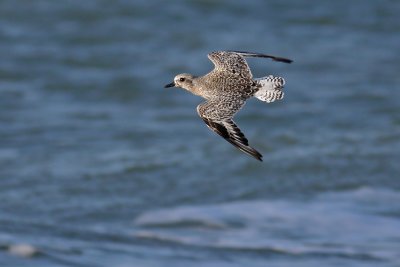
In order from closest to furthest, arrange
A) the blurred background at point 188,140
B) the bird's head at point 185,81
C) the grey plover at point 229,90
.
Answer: the grey plover at point 229,90 → the bird's head at point 185,81 → the blurred background at point 188,140

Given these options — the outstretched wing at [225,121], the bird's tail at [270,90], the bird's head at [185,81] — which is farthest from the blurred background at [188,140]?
the outstretched wing at [225,121]

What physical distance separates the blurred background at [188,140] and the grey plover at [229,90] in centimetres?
221

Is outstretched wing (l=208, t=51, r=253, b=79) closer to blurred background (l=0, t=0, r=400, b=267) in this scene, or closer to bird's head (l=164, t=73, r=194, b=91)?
bird's head (l=164, t=73, r=194, b=91)

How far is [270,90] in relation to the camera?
5.65 metres

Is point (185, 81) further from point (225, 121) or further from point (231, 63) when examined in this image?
point (225, 121)

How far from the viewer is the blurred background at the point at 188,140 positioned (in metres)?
8.26

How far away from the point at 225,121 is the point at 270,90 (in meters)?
0.48

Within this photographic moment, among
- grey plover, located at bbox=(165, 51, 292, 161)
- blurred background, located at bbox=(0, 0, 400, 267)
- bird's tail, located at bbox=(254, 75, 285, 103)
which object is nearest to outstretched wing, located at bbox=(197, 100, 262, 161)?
grey plover, located at bbox=(165, 51, 292, 161)

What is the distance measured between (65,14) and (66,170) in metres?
4.52

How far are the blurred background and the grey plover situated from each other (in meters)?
2.21

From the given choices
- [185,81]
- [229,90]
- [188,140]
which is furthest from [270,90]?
[188,140]

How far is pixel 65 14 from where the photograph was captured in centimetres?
1384

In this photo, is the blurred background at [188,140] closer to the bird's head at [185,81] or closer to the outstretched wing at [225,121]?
the bird's head at [185,81]

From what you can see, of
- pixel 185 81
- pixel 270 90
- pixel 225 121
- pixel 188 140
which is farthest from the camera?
pixel 188 140
